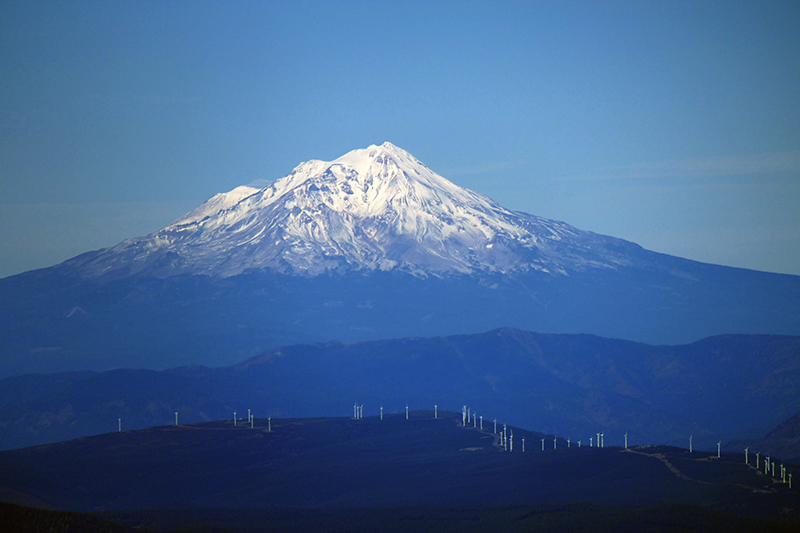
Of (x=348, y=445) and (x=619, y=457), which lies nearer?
(x=619, y=457)

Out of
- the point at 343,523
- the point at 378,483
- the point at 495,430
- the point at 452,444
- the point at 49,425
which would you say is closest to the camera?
the point at 343,523

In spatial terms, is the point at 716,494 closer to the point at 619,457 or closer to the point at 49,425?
the point at 619,457

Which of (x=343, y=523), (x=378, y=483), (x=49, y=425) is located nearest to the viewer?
(x=343, y=523)

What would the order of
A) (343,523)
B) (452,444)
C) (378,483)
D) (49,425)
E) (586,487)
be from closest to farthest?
(343,523), (586,487), (378,483), (452,444), (49,425)

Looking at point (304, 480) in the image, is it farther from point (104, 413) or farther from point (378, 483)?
point (104, 413)

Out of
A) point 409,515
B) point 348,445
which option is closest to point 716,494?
point 409,515

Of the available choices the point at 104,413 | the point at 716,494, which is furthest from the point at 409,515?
the point at 104,413
